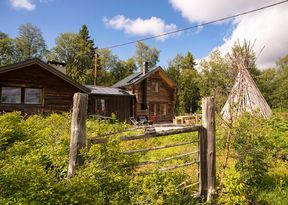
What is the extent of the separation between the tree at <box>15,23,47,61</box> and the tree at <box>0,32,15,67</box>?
1120mm

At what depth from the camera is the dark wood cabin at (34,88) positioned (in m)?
15.5

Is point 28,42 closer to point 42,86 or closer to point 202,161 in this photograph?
point 42,86

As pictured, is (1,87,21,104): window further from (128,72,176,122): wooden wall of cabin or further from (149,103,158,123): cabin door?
(149,103,158,123): cabin door

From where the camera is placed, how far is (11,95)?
622 inches

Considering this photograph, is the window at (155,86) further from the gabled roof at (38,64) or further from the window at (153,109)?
the gabled roof at (38,64)

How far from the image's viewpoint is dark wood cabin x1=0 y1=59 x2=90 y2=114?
15.5 m

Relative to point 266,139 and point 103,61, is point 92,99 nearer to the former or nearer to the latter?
point 266,139

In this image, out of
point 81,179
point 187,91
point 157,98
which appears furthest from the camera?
point 187,91

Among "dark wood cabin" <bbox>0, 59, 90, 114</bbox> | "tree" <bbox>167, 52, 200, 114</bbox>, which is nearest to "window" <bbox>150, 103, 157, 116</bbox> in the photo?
"tree" <bbox>167, 52, 200, 114</bbox>

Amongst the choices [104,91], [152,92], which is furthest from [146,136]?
[152,92]

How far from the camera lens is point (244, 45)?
11977 mm

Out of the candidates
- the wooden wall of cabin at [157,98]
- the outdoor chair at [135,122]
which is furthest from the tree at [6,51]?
the outdoor chair at [135,122]

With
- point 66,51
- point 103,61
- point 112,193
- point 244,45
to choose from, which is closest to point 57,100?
point 244,45

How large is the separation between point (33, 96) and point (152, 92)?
1469cm
